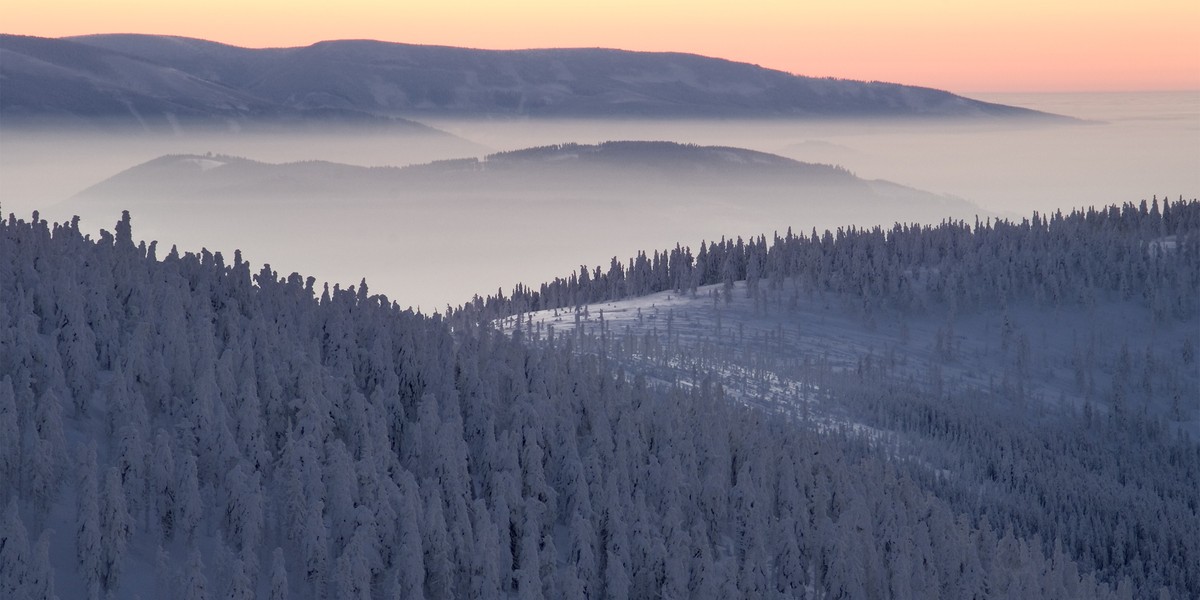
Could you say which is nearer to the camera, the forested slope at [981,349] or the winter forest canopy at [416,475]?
the winter forest canopy at [416,475]

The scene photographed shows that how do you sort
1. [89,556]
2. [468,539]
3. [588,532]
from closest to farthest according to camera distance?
[89,556], [468,539], [588,532]

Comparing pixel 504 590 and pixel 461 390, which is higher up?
pixel 461 390

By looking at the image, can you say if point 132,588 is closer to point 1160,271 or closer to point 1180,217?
point 1160,271

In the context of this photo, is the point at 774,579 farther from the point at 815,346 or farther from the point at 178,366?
the point at 815,346

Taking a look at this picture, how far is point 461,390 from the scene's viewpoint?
5494cm

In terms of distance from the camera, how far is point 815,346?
428 feet

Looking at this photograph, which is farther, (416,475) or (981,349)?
(981,349)

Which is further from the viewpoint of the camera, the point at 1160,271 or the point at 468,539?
the point at 1160,271

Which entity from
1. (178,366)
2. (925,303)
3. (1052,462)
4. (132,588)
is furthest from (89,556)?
(925,303)

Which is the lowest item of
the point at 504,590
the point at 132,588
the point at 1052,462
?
the point at 1052,462

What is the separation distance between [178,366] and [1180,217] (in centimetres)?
18476

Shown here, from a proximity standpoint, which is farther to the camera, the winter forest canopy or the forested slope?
the forested slope

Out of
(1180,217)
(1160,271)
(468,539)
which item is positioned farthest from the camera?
(1180,217)

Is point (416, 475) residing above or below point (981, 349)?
above
